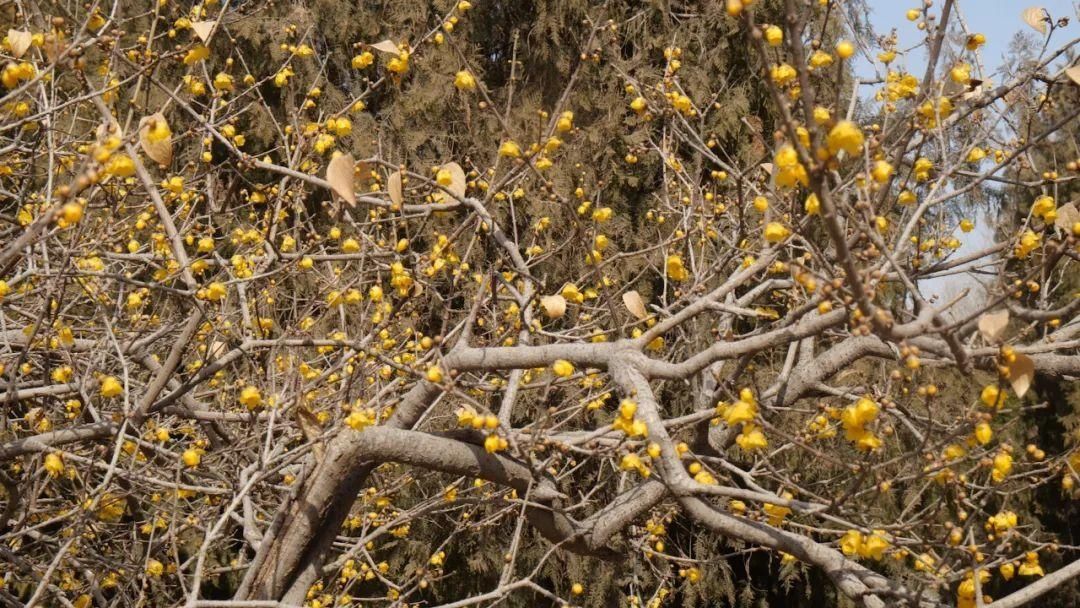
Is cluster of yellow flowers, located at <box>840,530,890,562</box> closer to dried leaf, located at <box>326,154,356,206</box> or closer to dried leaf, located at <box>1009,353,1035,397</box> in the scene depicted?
dried leaf, located at <box>1009,353,1035,397</box>

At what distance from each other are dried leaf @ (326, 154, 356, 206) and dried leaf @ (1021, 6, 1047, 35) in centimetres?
170

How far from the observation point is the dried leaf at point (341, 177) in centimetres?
210

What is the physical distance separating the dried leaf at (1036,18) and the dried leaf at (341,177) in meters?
1.70

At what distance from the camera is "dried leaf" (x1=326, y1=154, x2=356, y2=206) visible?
2098 millimetres

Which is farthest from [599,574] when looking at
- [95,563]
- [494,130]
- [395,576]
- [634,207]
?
[95,563]

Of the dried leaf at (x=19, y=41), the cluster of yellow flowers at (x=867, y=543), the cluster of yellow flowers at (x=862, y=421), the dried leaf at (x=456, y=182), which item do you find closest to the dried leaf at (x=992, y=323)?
the cluster of yellow flowers at (x=862, y=421)

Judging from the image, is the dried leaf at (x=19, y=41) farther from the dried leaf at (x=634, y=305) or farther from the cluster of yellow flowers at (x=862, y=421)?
the cluster of yellow flowers at (x=862, y=421)

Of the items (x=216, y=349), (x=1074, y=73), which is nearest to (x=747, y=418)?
(x=1074, y=73)

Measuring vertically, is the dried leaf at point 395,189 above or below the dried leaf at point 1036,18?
below

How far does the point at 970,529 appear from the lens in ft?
6.05

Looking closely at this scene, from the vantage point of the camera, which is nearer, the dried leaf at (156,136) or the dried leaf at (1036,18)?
the dried leaf at (156,136)

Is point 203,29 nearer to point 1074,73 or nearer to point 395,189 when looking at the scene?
point 395,189

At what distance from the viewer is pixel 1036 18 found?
2.36 m

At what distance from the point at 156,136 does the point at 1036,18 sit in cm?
208
